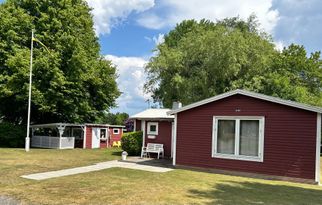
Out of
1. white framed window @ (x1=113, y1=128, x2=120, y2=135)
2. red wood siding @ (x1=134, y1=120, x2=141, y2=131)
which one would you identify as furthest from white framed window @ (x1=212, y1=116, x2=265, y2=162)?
white framed window @ (x1=113, y1=128, x2=120, y2=135)

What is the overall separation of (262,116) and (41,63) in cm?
1773

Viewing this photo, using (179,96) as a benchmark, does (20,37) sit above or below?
above

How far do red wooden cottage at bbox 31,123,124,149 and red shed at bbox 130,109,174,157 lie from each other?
800 centimetres

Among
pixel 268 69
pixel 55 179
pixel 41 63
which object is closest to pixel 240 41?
pixel 268 69

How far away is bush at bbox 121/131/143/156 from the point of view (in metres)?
17.9

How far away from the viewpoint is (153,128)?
58.6 ft

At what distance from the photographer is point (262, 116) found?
11.8m

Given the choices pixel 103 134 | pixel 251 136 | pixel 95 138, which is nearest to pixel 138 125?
pixel 95 138

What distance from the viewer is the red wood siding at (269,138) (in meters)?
11.0

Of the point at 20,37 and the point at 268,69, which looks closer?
the point at 20,37

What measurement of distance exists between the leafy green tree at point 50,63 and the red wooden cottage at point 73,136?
1585 mm

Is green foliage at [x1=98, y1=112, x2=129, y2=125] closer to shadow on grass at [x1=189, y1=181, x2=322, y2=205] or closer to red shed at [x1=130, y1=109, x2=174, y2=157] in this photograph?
red shed at [x1=130, y1=109, x2=174, y2=157]

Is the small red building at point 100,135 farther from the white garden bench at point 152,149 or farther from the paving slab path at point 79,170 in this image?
the paving slab path at point 79,170

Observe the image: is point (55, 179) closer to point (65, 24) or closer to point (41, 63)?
point (41, 63)
